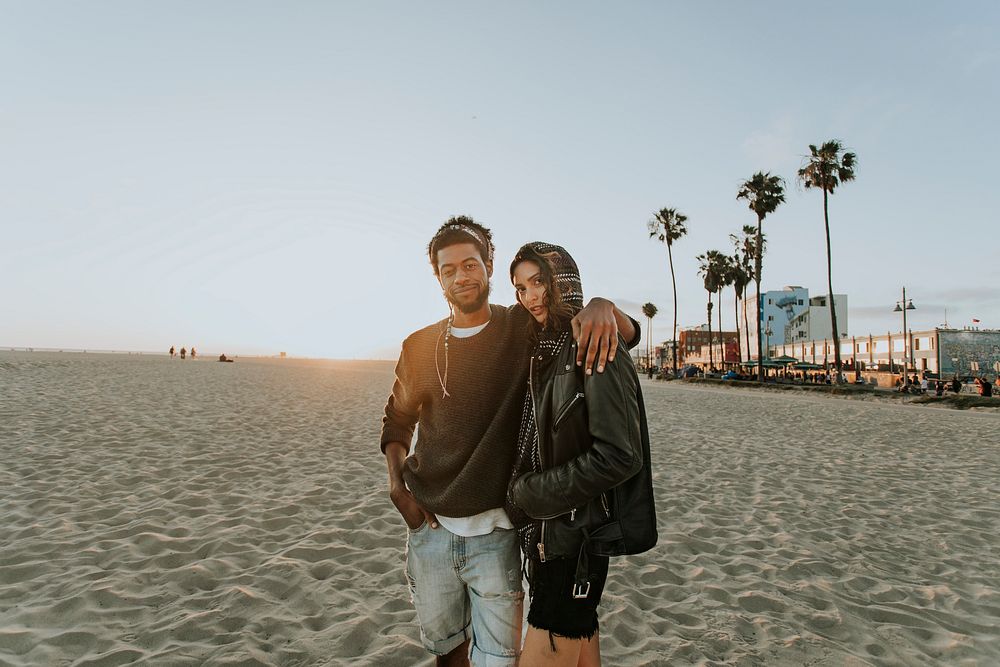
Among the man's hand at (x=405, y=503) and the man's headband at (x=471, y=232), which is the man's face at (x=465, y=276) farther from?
the man's hand at (x=405, y=503)

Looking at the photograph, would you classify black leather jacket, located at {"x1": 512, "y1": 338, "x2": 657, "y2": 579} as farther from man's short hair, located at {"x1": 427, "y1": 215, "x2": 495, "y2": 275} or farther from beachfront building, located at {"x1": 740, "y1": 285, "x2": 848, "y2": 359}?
beachfront building, located at {"x1": 740, "y1": 285, "x2": 848, "y2": 359}

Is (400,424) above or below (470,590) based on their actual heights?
above

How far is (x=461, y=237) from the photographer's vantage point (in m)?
2.36

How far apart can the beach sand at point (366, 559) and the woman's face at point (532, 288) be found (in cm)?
284

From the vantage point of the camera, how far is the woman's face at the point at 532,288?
6.82 feet

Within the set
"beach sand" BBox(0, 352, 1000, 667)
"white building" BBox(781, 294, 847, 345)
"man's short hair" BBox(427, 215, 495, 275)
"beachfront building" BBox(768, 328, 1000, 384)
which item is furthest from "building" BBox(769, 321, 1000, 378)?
"man's short hair" BBox(427, 215, 495, 275)

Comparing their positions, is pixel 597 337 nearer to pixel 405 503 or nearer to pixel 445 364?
pixel 445 364

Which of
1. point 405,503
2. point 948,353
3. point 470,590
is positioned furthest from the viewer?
point 948,353

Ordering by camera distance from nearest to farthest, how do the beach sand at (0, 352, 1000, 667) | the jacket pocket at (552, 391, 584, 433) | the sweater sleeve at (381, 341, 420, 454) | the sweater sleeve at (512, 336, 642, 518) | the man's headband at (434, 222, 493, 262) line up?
the sweater sleeve at (512, 336, 642, 518) → the jacket pocket at (552, 391, 584, 433) → the man's headband at (434, 222, 493, 262) → the sweater sleeve at (381, 341, 420, 454) → the beach sand at (0, 352, 1000, 667)

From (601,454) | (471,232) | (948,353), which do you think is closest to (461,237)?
(471,232)

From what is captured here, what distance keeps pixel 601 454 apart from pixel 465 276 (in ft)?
3.20

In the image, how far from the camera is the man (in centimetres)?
205

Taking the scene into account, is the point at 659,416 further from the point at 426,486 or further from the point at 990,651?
the point at 426,486

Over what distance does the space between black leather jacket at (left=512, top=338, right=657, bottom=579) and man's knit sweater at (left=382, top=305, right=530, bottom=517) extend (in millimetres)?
178
